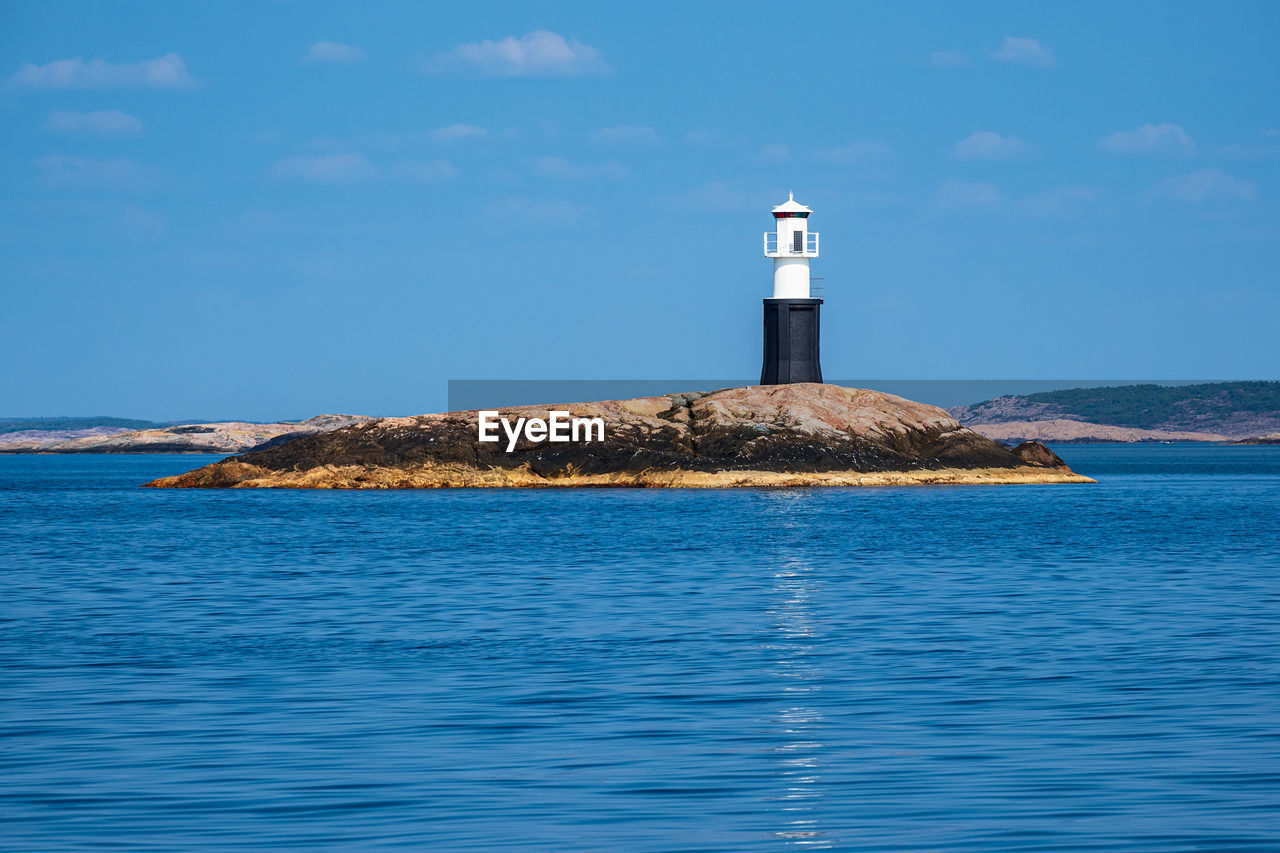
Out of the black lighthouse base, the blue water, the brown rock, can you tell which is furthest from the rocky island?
the blue water

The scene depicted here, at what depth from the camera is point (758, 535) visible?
4372 cm

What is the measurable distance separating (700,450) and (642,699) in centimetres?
5316

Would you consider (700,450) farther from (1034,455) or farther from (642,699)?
(642,699)

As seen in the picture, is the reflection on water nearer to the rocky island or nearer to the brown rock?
the rocky island

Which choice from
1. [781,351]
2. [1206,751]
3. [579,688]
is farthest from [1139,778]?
[781,351]

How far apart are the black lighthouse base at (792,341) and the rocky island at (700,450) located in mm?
1962

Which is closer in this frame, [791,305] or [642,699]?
[642,699]

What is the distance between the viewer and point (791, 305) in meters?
74.8

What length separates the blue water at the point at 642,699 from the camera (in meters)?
11.3

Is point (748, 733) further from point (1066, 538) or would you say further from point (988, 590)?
point (1066, 538)

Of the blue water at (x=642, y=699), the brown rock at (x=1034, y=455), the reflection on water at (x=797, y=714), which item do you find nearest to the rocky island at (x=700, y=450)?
the brown rock at (x=1034, y=455)

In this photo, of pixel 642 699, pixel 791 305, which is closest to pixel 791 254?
pixel 791 305

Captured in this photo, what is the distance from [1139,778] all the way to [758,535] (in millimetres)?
31220

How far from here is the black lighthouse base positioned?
2953 inches
